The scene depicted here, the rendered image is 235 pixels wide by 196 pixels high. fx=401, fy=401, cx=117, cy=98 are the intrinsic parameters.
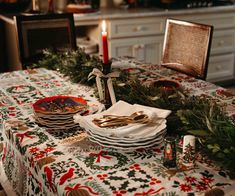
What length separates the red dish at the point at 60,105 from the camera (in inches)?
55.1

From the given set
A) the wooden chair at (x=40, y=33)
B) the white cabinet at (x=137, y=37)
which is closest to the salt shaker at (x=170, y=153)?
the wooden chair at (x=40, y=33)

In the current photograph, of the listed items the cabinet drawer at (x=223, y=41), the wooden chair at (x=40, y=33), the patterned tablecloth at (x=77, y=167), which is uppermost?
the wooden chair at (x=40, y=33)

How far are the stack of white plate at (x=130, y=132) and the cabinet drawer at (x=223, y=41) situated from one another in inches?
109

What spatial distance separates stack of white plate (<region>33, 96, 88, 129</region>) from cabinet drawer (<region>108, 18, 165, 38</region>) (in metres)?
2.01

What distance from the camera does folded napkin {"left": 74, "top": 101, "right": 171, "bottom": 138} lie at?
1.21 meters

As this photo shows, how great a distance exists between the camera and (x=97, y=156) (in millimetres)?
1177

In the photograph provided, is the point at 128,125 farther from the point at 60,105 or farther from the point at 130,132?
the point at 60,105

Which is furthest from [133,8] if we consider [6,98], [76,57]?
[6,98]

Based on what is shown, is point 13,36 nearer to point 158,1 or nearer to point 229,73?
point 158,1

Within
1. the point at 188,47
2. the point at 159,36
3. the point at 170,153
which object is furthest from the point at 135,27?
the point at 170,153

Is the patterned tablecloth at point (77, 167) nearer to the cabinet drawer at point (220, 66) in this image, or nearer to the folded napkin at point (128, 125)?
the folded napkin at point (128, 125)

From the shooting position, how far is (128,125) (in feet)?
4.12

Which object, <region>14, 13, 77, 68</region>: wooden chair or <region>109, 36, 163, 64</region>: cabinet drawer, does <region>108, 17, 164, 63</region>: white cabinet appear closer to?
<region>109, 36, 163, 64</region>: cabinet drawer

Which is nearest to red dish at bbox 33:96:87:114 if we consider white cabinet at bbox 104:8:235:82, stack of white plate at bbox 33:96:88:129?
stack of white plate at bbox 33:96:88:129
